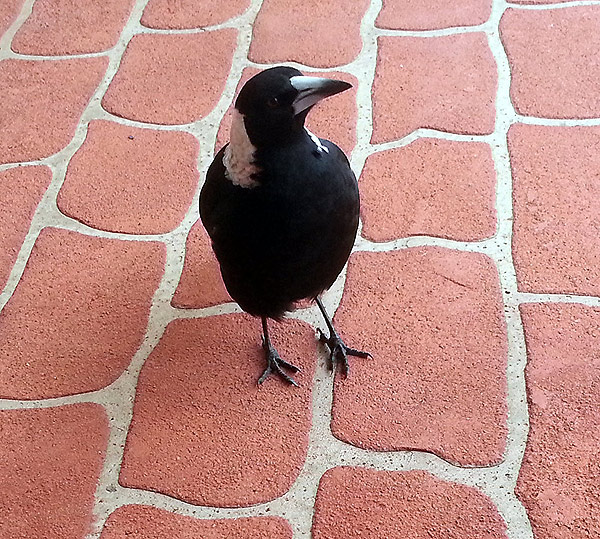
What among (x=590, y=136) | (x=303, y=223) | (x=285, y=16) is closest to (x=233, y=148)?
(x=303, y=223)

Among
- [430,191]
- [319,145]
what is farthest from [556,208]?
[319,145]

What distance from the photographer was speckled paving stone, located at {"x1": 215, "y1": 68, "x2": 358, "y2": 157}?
1.59 metres

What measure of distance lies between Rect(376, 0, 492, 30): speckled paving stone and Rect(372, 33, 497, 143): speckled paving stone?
0.05 meters

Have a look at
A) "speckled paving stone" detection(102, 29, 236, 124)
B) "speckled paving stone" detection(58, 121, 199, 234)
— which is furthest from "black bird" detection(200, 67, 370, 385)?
"speckled paving stone" detection(102, 29, 236, 124)

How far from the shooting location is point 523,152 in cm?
152

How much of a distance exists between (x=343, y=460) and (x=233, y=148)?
18.2 inches

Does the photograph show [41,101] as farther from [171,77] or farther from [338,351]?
[338,351]

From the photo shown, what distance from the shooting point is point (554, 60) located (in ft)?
5.53

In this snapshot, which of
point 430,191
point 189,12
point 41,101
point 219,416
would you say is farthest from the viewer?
point 189,12

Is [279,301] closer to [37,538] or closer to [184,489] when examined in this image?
[184,489]

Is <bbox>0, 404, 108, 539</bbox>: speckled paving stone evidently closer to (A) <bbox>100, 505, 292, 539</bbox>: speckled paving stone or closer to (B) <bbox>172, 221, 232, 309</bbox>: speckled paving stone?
(A) <bbox>100, 505, 292, 539</bbox>: speckled paving stone

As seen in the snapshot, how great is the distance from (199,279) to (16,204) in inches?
16.9

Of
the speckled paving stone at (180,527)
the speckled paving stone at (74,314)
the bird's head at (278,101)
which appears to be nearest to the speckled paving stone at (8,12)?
the speckled paving stone at (74,314)

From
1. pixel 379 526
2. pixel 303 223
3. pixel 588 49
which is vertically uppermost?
pixel 303 223
